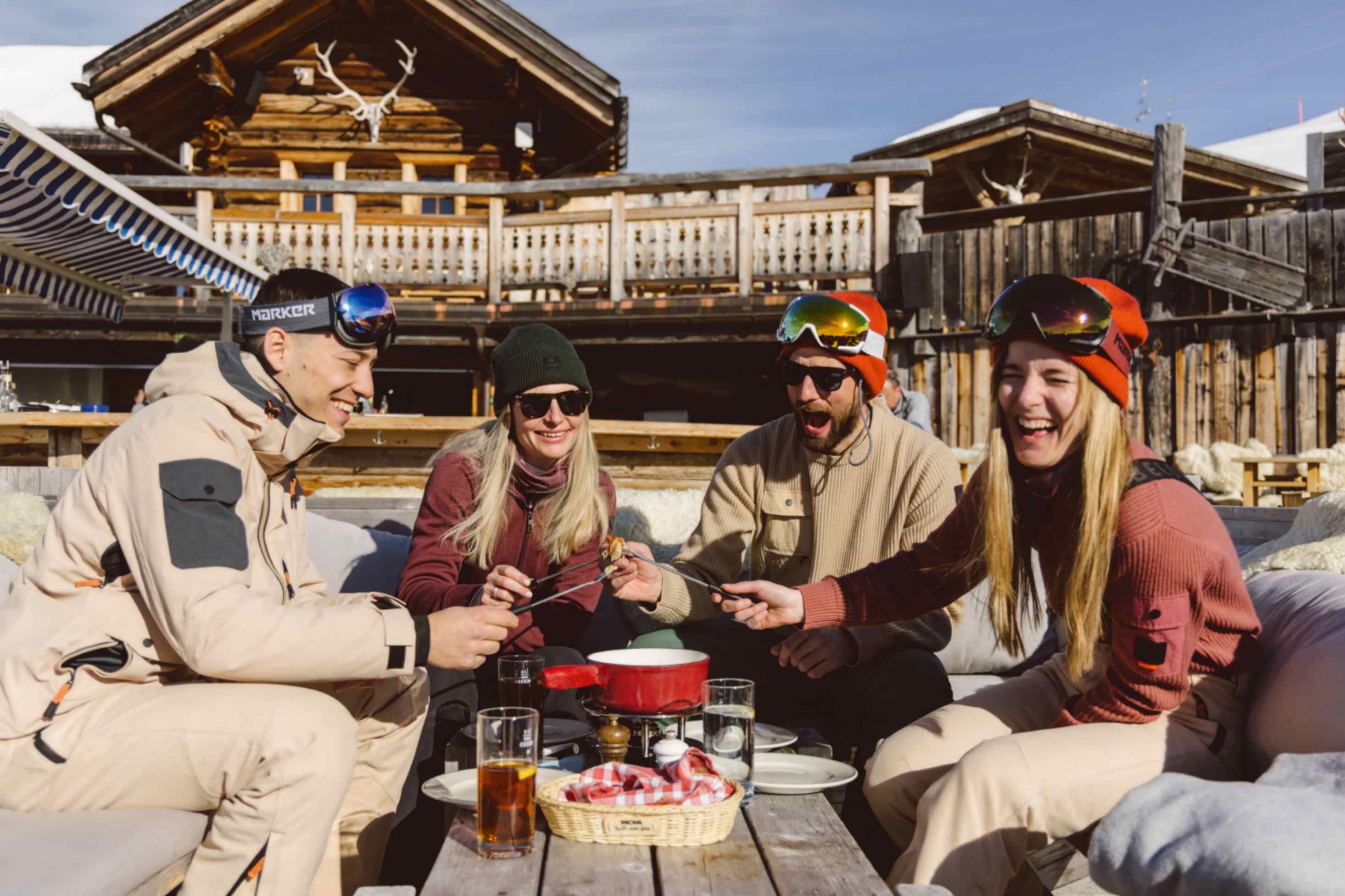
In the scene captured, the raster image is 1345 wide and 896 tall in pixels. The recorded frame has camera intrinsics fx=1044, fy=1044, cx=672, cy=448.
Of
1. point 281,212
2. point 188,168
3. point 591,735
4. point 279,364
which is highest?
point 188,168

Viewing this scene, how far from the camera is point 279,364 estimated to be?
8.86 feet

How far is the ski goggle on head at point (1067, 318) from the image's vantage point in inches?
95.7

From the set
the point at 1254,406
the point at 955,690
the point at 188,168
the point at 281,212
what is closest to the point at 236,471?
the point at 955,690

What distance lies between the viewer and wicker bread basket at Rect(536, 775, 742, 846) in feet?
6.20

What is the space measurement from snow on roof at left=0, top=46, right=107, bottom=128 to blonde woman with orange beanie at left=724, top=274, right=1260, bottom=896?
127ft

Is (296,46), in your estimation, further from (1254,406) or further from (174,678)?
(174,678)

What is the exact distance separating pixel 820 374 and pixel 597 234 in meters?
8.42

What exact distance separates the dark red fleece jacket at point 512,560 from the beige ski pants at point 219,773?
1125 mm

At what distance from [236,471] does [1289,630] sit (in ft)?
8.64

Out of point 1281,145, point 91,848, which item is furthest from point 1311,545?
point 1281,145

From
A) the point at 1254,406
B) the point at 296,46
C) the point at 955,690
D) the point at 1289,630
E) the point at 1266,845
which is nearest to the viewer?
the point at 1266,845

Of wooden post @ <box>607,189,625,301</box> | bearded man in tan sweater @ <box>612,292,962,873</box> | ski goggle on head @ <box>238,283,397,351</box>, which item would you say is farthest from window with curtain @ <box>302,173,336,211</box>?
ski goggle on head @ <box>238,283,397,351</box>

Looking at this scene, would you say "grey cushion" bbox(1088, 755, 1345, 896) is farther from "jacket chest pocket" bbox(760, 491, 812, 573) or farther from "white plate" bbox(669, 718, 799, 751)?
"jacket chest pocket" bbox(760, 491, 812, 573)

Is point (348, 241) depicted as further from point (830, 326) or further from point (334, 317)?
point (334, 317)
